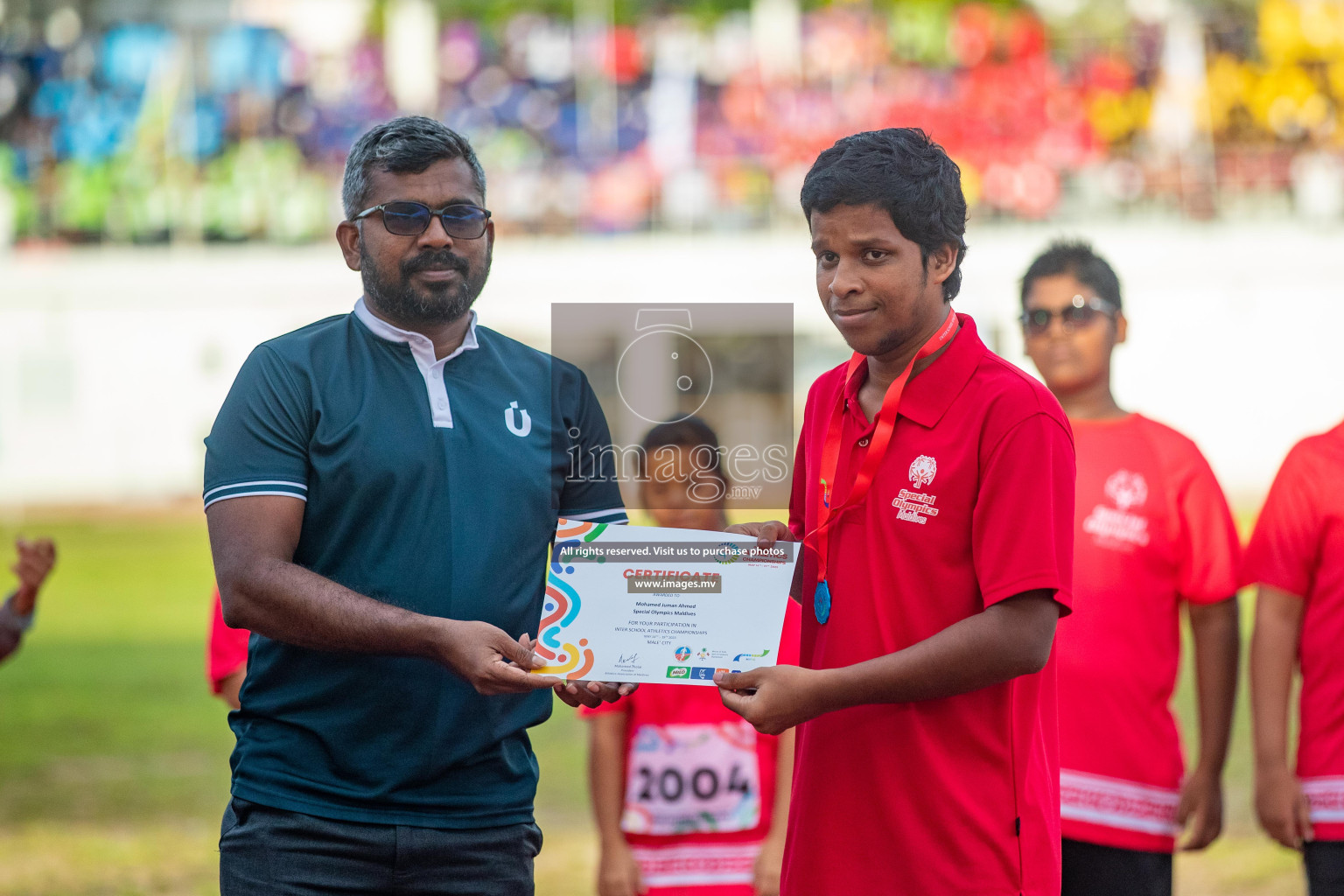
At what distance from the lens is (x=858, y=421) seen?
7.90 feet

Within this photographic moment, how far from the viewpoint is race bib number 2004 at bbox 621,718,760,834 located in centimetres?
365

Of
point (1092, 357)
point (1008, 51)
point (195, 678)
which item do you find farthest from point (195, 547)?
point (1008, 51)

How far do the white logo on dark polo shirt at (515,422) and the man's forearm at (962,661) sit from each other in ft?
2.91

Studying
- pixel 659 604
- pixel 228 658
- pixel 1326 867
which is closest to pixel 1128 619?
pixel 1326 867

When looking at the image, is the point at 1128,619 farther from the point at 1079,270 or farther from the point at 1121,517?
the point at 1079,270

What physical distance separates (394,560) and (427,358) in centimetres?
42

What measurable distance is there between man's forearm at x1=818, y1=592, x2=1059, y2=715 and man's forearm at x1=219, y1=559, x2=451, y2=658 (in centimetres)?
76

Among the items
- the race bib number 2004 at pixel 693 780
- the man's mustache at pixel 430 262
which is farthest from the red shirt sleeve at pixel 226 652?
the man's mustache at pixel 430 262

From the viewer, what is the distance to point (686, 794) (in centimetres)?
367

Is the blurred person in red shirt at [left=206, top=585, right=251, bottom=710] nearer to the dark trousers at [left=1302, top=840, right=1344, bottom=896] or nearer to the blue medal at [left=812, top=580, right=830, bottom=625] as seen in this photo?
the blue medal at [left=812, top=580, right=830, bottom=625]

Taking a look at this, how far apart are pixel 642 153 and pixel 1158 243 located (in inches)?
418

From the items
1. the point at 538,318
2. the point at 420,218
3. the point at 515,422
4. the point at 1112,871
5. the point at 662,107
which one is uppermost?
the point at 662,107

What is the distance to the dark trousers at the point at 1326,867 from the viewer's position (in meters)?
3.19

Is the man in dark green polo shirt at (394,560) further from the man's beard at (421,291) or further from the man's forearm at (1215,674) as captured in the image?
the man's forearm at (1215,674)
